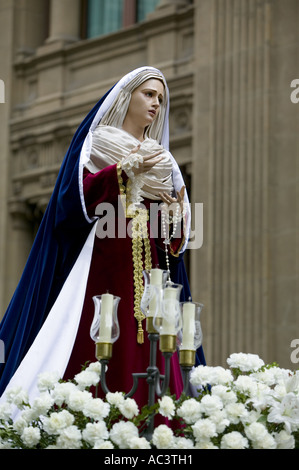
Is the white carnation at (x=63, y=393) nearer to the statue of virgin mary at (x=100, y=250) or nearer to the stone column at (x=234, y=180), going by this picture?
the statue of virgin mary at (x=100, y=250)

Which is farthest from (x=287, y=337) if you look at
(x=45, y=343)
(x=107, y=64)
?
(x=45, y=343)

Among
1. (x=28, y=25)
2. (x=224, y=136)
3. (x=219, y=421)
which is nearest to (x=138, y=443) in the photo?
(x=219, y=421)

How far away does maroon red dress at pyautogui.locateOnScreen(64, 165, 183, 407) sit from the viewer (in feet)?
15.8

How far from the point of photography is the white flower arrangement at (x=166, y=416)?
12.3 feet

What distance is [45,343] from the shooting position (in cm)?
487

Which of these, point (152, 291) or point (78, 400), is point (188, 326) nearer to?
point (152, 291)

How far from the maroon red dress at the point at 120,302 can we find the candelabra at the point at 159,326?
2.66ft

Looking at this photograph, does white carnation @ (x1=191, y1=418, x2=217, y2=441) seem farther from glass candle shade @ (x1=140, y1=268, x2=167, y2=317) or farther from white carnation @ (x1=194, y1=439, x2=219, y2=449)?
glass candle shade @ (x1=140, y1=268, x2=167, y2=317)

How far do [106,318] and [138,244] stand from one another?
1188 mm

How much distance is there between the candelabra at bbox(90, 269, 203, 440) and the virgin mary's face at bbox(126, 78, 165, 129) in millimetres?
1477
